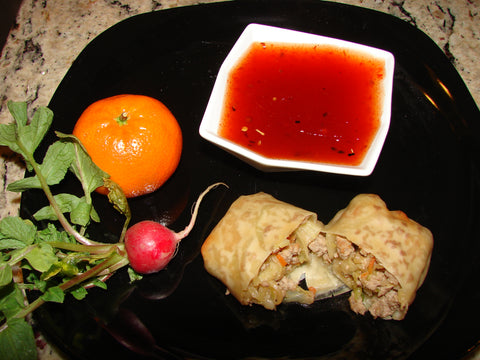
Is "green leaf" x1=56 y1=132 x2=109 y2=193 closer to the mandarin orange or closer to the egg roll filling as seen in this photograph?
the mandarin orange

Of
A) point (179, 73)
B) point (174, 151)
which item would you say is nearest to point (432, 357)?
point (174, 151)

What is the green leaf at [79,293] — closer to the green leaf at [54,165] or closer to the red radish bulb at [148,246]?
the red radish bulb at [148,246]

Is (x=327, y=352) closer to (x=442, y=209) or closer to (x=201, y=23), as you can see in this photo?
(x=442, y=209)

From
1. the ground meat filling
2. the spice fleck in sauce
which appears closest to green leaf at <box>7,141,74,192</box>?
the spice fleck in sauce

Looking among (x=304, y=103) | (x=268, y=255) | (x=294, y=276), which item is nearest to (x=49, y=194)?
(x=268, y=255)

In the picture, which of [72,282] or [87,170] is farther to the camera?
[87,170]

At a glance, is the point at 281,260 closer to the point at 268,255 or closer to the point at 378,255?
the point at 268,255
